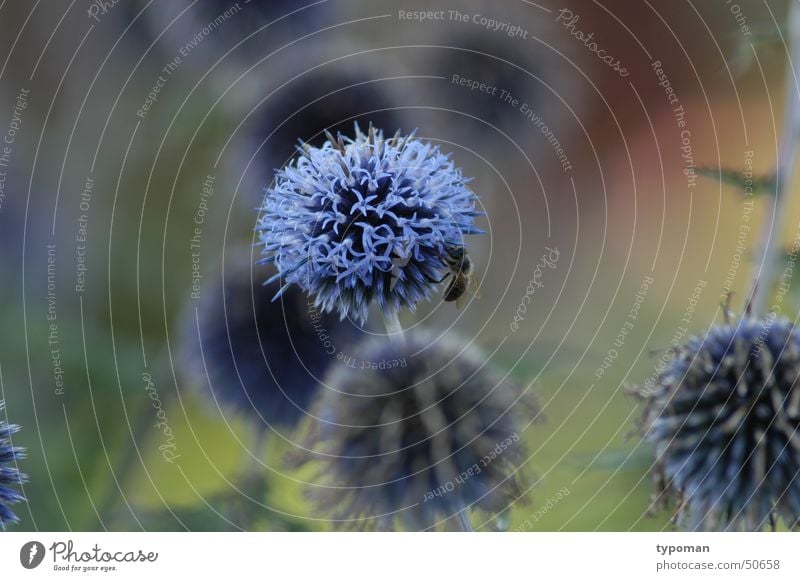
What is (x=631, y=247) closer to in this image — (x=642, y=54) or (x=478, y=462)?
(x=642, y=54)

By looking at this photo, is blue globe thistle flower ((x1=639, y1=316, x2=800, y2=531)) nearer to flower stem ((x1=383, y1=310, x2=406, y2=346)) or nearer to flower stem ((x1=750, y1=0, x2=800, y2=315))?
flower stem ((x1=750, y1=0, x2=800, y2=315))

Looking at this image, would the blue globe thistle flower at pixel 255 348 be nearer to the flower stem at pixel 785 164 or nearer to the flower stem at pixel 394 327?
the flower stem at pixel 394 327

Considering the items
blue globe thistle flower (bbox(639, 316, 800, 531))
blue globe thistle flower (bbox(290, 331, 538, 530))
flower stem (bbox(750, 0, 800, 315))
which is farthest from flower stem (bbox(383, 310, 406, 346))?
flower stem (bbox(750, 0, 800, 315))

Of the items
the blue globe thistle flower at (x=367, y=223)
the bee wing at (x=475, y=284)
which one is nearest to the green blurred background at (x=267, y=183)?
the bee wing at (x=475, y=284)

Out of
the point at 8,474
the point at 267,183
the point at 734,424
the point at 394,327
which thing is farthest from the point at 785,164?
the point at 8,474

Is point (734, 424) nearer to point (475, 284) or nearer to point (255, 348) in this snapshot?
point (475, 284)

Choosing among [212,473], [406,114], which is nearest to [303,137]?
[406,114]
